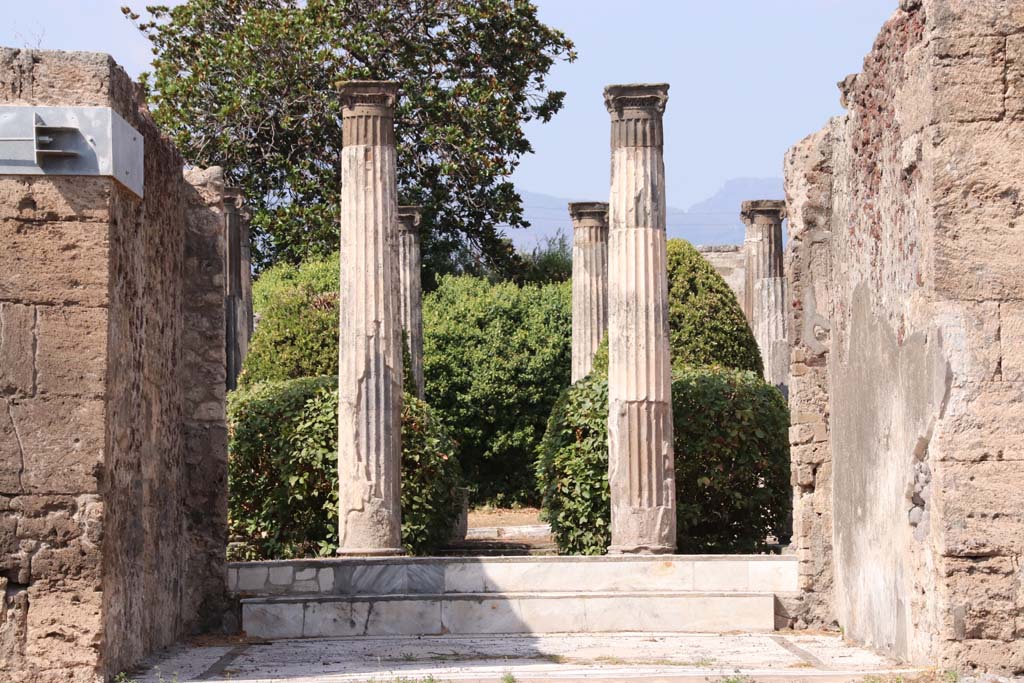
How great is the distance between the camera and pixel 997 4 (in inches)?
271

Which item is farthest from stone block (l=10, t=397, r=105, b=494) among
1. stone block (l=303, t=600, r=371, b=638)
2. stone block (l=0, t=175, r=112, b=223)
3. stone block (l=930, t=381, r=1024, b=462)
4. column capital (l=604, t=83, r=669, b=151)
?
column capital (l=604, t=83, r=669, b=151)

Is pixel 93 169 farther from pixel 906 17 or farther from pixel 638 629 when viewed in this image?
pixel 638 629

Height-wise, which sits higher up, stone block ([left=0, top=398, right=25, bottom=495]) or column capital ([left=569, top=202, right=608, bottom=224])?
column capital ([left=569, top=202, right=608, bottom=224])

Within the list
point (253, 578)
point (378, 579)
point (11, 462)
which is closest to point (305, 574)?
point (253, 578)

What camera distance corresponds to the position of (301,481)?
13.2 metres

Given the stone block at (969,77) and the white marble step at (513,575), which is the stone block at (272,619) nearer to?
the white marble step at (513,575)

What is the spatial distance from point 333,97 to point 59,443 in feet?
65.1

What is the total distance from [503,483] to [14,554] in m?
16.1

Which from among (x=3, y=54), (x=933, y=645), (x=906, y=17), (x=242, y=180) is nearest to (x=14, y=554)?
(x=3, y=54)

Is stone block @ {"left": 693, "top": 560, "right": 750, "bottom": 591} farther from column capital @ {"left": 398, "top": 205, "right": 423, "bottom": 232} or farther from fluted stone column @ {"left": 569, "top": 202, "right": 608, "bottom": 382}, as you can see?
column capital @ {"left": 398, "top": 205, "right": 423, "bottom": 232}

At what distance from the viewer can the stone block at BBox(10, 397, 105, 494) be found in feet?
23.6

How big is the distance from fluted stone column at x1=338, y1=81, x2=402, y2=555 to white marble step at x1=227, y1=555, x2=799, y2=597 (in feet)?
5.37

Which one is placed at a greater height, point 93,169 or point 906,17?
point 906,17

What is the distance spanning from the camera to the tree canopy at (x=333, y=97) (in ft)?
85.6
